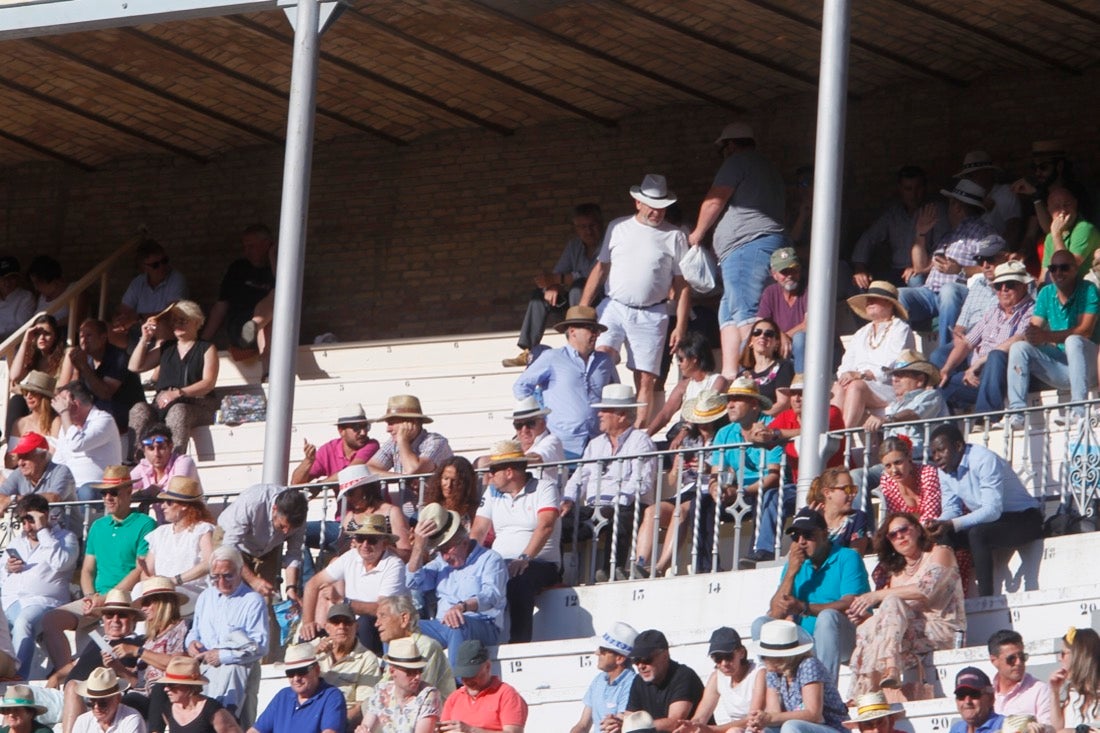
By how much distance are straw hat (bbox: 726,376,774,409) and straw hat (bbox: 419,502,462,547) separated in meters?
1.65

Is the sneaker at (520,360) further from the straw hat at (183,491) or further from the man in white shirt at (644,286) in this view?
the straw hat at (183,491)

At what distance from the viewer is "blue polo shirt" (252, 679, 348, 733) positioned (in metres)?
11.1

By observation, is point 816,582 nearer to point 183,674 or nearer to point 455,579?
point 455,579

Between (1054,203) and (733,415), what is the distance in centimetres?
295

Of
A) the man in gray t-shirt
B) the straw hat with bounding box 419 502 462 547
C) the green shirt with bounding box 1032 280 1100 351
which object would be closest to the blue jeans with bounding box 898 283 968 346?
the green shirt with bounding box 1032 280 1100 351

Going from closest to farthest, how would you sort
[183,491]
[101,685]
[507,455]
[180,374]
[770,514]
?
[101,685] → [770,514] → [507,455] → [183,491] → [180,374]

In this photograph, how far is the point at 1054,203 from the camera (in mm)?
14664

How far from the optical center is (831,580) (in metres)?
11.1

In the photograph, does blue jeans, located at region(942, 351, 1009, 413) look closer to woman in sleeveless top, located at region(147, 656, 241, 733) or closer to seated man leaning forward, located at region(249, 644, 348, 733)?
seated man leaning forward, located at region(249, 644, 348, 733)

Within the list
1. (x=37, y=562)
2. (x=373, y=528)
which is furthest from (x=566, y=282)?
(x=373, y=528)

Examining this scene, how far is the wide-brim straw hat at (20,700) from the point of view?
11.7 m

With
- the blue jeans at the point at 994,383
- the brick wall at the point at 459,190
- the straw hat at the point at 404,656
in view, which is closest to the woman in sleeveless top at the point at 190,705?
the straw hat at the point at 404,656

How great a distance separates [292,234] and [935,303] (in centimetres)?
380

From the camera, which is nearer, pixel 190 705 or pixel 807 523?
pixel 807 523
